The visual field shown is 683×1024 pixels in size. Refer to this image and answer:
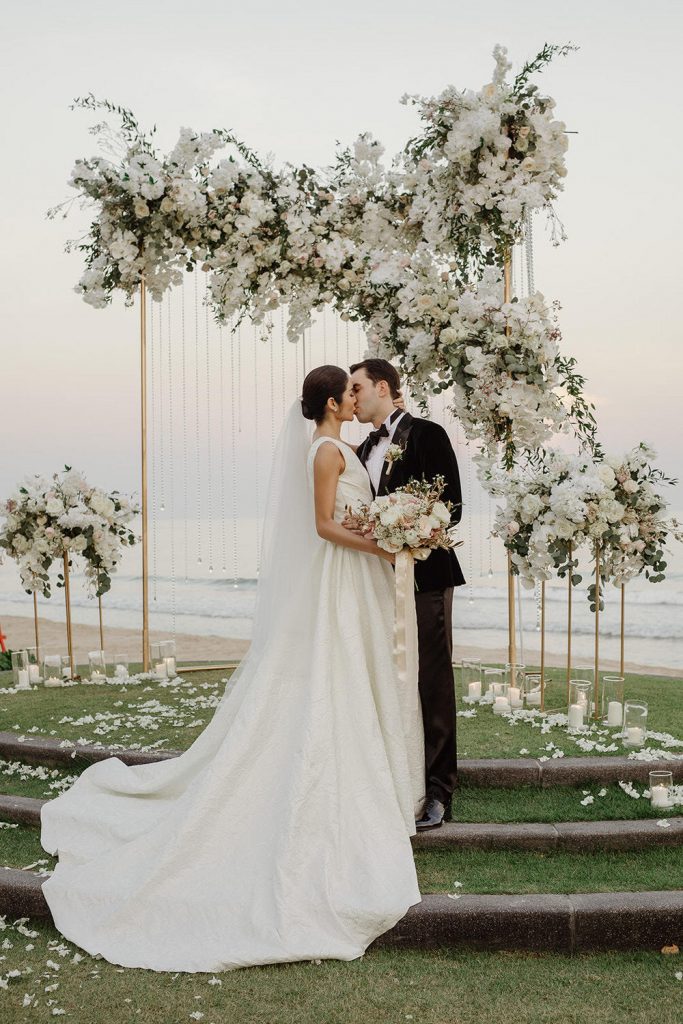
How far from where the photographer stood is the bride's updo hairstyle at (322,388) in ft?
14.8

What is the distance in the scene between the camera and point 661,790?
479 cm

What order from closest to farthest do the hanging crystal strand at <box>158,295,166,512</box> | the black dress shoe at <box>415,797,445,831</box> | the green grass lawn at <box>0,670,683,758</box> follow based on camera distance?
1. the black dress shoe at <box>415,797,445,831</box>
2. the green grass lawn at <box>0,670,683,758</box>
3. the hanging crystal strand at <box>158,295,166,512</box>

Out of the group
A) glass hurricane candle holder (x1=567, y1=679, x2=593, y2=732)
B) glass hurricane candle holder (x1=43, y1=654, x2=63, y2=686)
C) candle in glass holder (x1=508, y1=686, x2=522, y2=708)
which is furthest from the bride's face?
glass hurricane candle holder (x1=43, y1=654, x2=63, y2=686)

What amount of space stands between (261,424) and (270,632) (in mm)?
5315

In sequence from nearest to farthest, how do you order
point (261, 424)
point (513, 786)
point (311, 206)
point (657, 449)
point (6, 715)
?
1. point (513, 786)
2. point (657, 449)
3. point (6, 715)
4. point (311, 206)
5. point (261, 424)

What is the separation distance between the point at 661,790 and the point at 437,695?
132 centimetres

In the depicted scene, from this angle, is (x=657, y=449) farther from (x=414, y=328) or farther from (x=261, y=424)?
(x=261, y=424)

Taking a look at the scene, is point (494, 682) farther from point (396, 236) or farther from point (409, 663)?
point (396, 236)

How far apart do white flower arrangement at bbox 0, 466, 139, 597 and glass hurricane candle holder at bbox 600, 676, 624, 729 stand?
478 centimetres

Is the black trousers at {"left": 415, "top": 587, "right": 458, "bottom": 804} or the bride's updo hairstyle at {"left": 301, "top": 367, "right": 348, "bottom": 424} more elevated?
the bride's updo hairstyle at {"left": 301, "top": 367, "right": 348, "bottom": 424}

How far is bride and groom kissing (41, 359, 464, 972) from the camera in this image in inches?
149

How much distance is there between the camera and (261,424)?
9648mm

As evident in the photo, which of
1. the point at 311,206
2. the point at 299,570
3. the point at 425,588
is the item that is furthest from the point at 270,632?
the point at 311,206

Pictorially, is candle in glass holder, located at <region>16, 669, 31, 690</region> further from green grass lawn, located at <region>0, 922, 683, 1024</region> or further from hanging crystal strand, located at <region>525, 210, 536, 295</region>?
hanging crystal strand, located at <region>525, 210, 536, 295</region>
